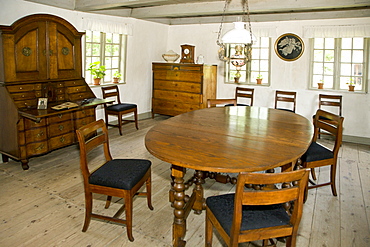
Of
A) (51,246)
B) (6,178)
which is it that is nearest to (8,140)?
(6,178)

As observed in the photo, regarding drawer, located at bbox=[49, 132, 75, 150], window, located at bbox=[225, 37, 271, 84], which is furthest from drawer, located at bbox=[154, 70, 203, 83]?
drawer, located at bbox=[49, 132, 75, 150]

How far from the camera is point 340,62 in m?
5.69

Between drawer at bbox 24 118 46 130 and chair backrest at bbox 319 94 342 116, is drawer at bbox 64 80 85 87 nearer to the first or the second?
drawer at bbox 24 118 46 130

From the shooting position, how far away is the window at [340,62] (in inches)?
217

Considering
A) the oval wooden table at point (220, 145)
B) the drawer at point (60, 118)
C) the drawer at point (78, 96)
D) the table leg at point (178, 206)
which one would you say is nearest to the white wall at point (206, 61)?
the drawer at point (78, 96)

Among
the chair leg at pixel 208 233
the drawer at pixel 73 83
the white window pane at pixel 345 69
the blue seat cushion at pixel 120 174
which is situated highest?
the white window pane at pixel 345 69

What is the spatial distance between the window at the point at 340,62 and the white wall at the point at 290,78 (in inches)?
6.6

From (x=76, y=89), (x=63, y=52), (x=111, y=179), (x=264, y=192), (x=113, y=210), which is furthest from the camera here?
(x=76, y=89)

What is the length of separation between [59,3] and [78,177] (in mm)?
2782

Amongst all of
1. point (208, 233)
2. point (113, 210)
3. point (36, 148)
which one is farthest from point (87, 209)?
point (36, 148)

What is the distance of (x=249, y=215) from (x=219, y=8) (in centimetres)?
421

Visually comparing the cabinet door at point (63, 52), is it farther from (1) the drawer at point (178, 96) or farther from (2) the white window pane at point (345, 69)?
(2) the white window pane at point (345, 69)

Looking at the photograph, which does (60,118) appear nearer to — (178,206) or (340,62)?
(178,206)

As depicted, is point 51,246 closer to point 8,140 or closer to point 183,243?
point 183,243
